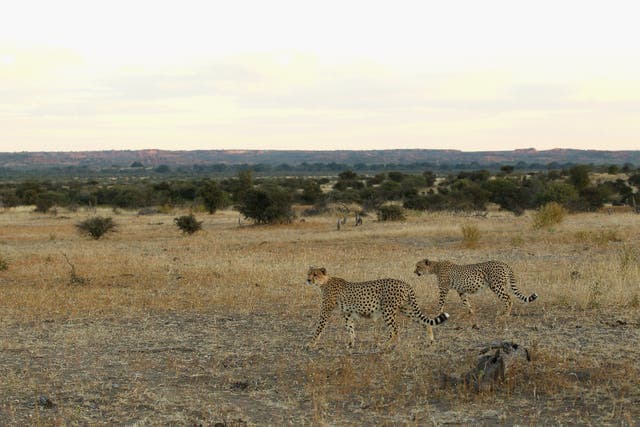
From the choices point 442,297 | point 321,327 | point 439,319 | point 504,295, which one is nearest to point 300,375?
point 321,327

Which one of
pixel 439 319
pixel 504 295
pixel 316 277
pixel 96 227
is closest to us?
pixel 439 319

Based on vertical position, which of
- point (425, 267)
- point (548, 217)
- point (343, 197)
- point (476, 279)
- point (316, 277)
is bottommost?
point (343, 197)

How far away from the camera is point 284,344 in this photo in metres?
10.7

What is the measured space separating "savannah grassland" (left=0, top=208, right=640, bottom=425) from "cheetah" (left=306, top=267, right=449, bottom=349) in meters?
0.34

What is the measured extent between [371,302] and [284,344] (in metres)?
1.53

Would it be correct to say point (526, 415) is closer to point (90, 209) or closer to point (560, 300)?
point (560, 300)

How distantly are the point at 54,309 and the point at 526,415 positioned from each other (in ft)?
30.4

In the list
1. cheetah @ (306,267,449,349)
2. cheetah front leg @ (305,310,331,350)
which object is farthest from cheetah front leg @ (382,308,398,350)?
cheetah front leg @ (305,310,331,350)

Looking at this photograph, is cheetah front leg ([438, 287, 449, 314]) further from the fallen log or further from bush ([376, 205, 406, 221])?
bush ([376, 205, 406, 221])

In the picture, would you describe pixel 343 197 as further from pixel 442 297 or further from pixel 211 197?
pixel 442 297

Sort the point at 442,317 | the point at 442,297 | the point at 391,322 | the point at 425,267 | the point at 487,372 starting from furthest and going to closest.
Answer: the point at 425,267 → the point at 442,297 → the point at 391,322 → the point at 442,317 → the point at 487,372

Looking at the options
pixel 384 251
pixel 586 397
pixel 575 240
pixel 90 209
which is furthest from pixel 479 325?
pixel 90 209

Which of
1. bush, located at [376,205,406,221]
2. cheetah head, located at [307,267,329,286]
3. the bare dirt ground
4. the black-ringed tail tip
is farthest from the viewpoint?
bush, located at [376,205,406,221]

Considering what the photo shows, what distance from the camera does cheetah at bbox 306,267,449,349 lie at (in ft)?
32.9
